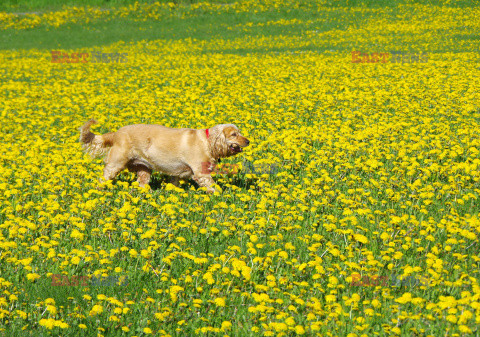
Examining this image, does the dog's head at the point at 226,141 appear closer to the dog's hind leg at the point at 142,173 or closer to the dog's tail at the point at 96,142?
the dog's hind leg at the point at 142,173

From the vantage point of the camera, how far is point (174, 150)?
734 cm

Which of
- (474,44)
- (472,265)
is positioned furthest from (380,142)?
(474,44)

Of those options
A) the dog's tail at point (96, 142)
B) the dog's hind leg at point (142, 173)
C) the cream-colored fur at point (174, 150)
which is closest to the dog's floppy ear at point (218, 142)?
the cream-colored fur at point (174, 150)

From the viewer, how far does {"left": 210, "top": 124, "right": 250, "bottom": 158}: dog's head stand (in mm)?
7121

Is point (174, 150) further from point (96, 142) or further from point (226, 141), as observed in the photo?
point (96, 142)

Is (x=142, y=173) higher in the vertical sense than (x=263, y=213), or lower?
lower

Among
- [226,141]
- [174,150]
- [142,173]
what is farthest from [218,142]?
[142,173]

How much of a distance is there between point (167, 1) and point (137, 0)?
2.30 meters

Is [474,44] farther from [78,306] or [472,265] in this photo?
[78,306]

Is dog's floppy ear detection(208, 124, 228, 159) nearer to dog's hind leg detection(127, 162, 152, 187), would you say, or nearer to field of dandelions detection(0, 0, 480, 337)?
field of dandelions detection(0, 0, 480, 337)

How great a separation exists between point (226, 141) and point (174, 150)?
80cm

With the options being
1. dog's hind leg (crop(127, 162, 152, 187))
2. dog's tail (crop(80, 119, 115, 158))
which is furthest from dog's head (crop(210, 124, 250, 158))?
dog's tail (crop(80, 119, 115, 158))

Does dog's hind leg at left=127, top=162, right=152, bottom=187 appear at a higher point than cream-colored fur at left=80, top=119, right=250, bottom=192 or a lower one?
lower

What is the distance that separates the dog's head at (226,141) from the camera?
23.4 feet
